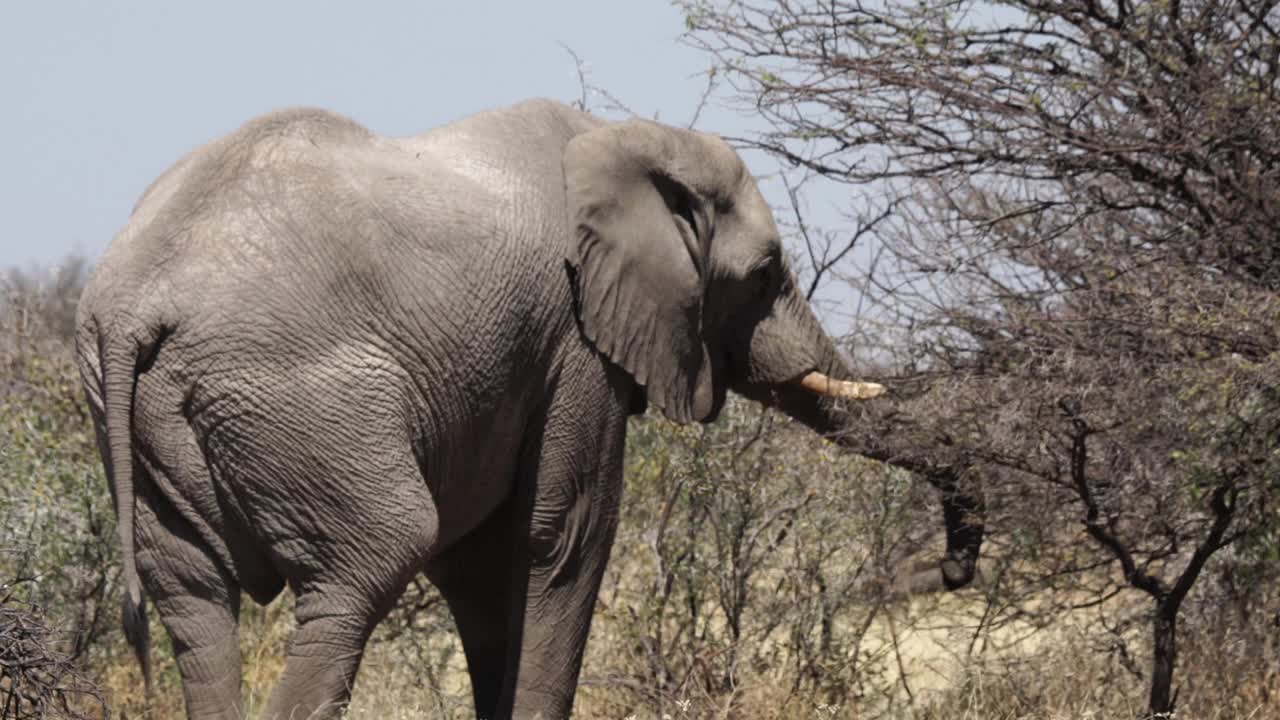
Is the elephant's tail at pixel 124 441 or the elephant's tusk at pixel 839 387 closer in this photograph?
the elephant's tail at pixel 124 441

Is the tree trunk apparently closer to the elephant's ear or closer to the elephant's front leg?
the elephant's ear

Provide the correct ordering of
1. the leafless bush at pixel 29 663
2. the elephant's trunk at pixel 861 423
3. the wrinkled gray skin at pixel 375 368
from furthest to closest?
the elephant's trunk at pixel 861 423
the wrinkled gray skin at pixel 375 368
the leafless bush at pixel 29 663

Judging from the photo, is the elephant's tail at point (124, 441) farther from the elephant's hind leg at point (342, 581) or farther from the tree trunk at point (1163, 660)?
the tree trunk at point (1163, 660)

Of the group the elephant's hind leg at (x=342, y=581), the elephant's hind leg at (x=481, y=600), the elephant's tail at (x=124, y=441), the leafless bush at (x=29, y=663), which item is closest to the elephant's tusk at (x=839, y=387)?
the elephant's hind leg at (x=481, y=600)

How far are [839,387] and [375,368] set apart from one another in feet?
6.90

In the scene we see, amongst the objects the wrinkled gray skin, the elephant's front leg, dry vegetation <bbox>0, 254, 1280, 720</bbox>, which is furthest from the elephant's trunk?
the elephant's front leg

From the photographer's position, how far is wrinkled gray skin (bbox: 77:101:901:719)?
5.39 meters

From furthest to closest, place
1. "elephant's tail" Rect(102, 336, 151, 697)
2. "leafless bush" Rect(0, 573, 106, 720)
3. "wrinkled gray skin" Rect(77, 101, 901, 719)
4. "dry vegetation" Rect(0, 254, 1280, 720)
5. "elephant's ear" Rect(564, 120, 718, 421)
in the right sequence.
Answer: "dry vegetation" Rect(0, 254, 1280, 720) → "elephant's ear" Rect(564, 120, 718, 421) → "wrinkled gray skin" Rect(77, 101, 901, 719) → "elephant's tail" Rect(102, 336, 151, 697) → "leafless bush" Rect(0, 573, 106, 720)

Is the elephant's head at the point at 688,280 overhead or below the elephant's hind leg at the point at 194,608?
overhead

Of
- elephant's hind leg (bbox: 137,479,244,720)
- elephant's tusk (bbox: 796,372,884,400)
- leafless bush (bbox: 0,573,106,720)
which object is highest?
elephant's tusk (bbox: 796,372,884,400)

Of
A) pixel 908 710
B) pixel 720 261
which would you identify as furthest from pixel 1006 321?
pixel 908 710

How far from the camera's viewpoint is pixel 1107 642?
26.0ft

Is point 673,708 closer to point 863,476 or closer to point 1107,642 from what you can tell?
point 863,476

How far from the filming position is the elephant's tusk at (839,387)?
22.9 feet
